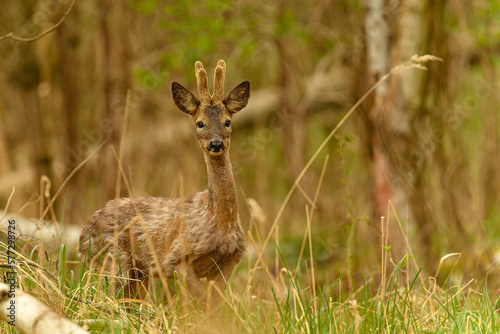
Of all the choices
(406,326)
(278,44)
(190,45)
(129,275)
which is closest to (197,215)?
(129,275)

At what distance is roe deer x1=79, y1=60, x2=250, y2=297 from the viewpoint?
12.0 ft

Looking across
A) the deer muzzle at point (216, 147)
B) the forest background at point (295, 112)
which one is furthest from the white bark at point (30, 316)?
the forest background at point (295, 112)

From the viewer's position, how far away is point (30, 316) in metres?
2.79

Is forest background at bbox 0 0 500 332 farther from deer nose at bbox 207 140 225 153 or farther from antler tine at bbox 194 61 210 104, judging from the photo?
deer nose at bbox 207 140 225 153

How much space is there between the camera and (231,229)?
390cm

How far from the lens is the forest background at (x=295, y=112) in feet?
21.4

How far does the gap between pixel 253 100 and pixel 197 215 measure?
24.1 feet

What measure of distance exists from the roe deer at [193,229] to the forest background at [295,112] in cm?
154

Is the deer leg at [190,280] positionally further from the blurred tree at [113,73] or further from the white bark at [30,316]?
the blurred tree at [113,73]

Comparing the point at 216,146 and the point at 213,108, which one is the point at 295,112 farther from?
the point at 216,146

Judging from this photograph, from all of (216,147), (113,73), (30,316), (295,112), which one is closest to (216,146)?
(216,147)

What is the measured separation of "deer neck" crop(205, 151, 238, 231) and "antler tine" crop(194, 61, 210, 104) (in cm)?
32

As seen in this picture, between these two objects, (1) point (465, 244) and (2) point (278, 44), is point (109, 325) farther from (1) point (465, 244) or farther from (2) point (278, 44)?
(2) point (278, 44)

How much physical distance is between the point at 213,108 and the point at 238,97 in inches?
5.8
